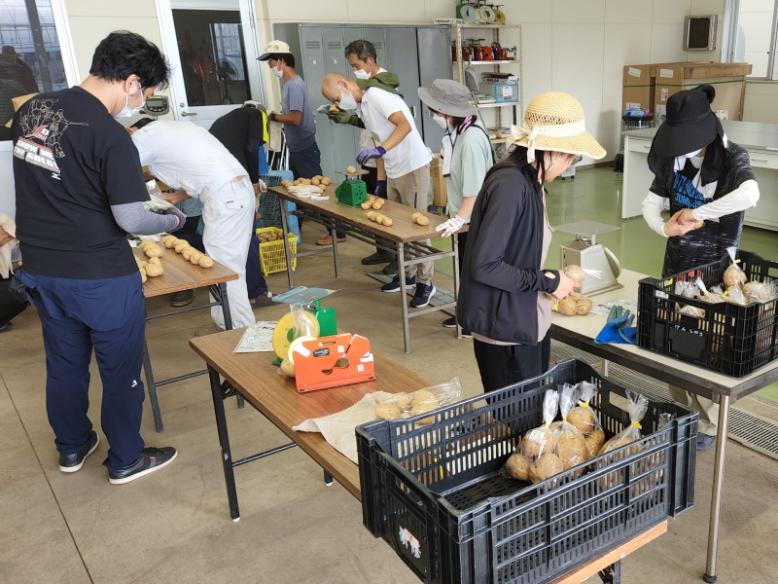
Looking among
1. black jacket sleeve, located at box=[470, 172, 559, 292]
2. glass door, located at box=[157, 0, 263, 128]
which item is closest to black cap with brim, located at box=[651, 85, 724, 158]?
black jacket sleeve, located at box=[470, 172, 559, 292]

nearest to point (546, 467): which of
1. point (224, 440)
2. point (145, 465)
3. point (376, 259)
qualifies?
point (224, 440)

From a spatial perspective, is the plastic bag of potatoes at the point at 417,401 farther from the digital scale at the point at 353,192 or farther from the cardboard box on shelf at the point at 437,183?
the cardboard box on shelf at the point at 437,183

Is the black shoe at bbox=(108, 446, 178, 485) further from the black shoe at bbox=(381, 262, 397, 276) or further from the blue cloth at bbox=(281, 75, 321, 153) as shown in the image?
the blue cloth at bbox=(281, 75, 321, 153)

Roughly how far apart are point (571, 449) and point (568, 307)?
103 centimetres

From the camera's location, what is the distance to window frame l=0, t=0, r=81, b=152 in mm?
6188

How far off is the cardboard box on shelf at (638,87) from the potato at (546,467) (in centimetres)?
880

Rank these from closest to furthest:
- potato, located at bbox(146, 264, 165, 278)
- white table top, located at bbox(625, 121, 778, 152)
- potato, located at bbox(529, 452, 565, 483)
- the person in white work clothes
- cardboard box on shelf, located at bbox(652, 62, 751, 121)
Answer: potato, located at bbox(529, 452, 565, 483), potato, located at bbox(146, 264, 165, 278), the person in white work clothes, white table top, located at bbox(625, 121, 778, 152), cardboard box on shelf, located at bbox(652, 62, 751, 121)

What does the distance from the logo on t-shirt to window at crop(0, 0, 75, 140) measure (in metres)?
4.61

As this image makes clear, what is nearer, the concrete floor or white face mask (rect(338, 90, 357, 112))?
the concrete floor

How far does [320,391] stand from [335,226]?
284 cm

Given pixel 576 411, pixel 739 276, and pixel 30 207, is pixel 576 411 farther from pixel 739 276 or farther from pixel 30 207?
pixel 30 207

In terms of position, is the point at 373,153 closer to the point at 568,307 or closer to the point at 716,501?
the point at 568,307

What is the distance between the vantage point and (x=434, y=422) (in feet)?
4.83

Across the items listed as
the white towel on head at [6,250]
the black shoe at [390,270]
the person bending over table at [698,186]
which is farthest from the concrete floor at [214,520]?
the black shoe at [390,270]
